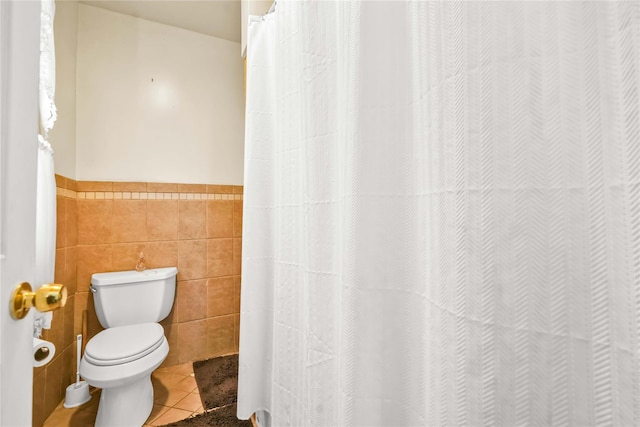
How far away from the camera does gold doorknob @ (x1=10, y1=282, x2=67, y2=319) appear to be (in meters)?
0.45

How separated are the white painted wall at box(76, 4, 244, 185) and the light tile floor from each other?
4.30 feet

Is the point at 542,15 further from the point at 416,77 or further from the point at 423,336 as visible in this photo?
the point at 423,336

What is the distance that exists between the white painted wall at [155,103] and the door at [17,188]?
1.61 metres

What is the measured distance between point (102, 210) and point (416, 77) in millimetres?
2049

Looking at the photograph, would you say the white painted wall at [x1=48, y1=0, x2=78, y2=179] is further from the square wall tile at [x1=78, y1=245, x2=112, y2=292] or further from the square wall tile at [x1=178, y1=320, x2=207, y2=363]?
the square wall tile at [x1=178, y1=320, x2=207, y2=363]

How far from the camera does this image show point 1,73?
44cm

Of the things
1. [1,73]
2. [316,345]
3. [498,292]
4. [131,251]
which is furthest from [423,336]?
[131,251]

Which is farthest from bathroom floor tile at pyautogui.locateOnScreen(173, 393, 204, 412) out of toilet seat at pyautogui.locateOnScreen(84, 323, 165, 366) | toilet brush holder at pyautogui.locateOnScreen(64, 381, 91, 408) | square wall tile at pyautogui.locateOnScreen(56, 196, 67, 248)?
square wall tile at pyautogui.locateOnScreen(56, 196, 67, 248)

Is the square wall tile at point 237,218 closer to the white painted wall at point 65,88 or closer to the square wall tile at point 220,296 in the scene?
the square wall tile at point 220,296

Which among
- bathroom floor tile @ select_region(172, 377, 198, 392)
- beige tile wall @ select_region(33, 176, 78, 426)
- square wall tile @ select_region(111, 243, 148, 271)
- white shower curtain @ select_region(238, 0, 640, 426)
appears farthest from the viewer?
square wall tile @ select_region(111, 243, 148, 271)

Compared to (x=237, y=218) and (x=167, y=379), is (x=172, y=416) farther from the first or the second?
(x=237, y=218)

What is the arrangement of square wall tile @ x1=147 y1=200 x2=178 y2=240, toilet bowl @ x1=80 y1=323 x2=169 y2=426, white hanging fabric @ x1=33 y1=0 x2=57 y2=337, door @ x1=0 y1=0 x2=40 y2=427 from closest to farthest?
door @ x1=0 y1=0 x2=40 y2=427 < white hanging fabric @ x1=33 y1=0 x2=57 y2=337 < toilet bowl @ x1=80 y1=323 x2=169 y2=426 < square wall tile @ x1=147 y1=200 x2=178 y2=240

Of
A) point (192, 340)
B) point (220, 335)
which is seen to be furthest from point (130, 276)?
point (220, 335)

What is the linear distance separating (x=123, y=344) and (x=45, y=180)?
0.82 m
